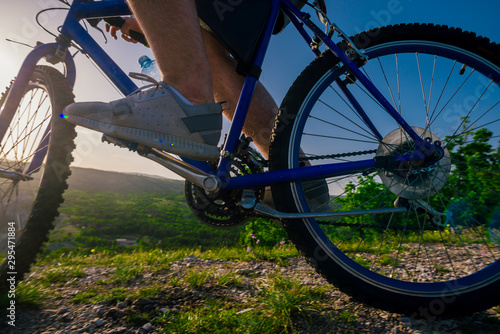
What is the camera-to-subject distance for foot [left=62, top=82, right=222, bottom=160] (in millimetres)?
1306

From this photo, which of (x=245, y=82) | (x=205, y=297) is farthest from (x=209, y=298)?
(x=245, y=82)

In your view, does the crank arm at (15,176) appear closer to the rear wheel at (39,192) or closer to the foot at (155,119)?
the rear wheel at (39,192)

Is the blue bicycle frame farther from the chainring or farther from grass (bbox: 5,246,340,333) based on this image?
grass (bbox: 5,246,340,333)

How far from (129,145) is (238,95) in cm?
96

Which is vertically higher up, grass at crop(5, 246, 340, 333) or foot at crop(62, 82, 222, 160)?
foot at crop(62, 82, 222, 160)

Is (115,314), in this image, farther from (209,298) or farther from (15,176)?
(15,176)

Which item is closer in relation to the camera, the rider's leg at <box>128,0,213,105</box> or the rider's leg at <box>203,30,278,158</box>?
the rider's leg at <box>128,0,213,105</box>

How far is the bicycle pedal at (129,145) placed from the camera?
1.39 meters

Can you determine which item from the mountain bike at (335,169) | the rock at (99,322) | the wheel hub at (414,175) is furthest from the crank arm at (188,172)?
the wheel hub at (414,175)

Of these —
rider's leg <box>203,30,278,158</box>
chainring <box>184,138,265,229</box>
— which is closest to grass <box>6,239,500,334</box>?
chainring <box>184,138,265,229</box>

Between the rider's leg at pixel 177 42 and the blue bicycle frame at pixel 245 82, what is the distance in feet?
0.91

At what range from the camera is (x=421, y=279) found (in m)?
1.67

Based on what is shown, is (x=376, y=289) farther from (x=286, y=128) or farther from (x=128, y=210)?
(x=128, y=210)

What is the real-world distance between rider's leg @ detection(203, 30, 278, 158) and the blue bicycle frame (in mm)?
385
